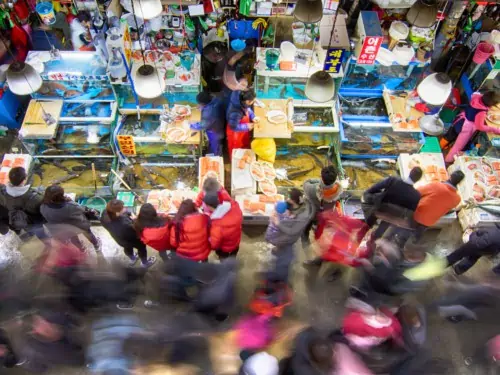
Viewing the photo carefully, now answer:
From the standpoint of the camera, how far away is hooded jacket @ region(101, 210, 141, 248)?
5.19 metres

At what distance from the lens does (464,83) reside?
7844 mm

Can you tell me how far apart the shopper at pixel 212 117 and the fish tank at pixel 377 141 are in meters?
1.98

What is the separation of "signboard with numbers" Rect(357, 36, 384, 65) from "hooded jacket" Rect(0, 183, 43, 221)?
5.07 m

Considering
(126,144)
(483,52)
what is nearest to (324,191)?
(126,144)

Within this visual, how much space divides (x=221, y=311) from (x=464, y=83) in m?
5.94

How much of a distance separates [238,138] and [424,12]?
10.4 feet

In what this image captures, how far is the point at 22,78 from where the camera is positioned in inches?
212

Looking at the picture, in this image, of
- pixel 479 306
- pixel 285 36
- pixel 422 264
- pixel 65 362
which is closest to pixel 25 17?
pixel 285 36

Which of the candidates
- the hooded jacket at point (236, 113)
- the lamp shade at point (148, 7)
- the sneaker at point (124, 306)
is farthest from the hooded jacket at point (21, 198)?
the hooded jacket at point (236, 113)

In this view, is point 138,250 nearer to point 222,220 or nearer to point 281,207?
point 222,220

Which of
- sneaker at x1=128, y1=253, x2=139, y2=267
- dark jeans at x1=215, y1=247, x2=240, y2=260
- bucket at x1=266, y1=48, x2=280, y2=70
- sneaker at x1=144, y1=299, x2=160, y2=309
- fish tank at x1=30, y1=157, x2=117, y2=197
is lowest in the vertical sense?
sneaker at x1=144, y1=299, x2=160, y2=309

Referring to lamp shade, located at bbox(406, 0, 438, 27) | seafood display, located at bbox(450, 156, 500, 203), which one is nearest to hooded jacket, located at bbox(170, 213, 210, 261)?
lamp shade, located at bbox(406, 0, 438, 27)

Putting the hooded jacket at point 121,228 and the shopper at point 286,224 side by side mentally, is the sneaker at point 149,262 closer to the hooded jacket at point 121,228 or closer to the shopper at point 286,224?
the hooded jacket at point 121,228

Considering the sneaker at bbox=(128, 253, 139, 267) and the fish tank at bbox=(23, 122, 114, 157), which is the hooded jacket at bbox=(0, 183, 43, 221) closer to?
the sneaker at bbox=(128, 253, 139, 267)
